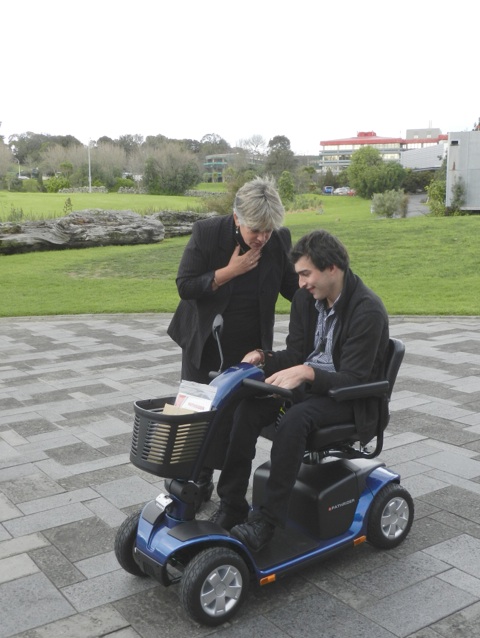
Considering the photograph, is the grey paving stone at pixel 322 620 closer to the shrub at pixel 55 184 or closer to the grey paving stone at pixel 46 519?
the grey paving stone at pixel 46 519

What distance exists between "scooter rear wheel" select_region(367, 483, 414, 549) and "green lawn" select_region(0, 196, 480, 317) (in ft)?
23.6

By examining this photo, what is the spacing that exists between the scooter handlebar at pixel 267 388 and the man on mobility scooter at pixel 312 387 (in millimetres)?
54

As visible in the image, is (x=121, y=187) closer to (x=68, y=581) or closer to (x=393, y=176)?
(x=393, y=176)

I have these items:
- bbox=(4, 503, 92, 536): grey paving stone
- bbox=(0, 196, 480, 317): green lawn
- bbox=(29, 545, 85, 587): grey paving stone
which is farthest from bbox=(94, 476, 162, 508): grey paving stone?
bbox=(0, 196, 480, 317): green lawn

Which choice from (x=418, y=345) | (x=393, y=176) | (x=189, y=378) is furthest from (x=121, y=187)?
(x=189, y=378)

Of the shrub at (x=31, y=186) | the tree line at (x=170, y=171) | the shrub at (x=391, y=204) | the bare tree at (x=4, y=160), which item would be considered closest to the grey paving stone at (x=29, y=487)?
the shrub at (x=391, y=204)

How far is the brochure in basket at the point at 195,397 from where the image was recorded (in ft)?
9.28

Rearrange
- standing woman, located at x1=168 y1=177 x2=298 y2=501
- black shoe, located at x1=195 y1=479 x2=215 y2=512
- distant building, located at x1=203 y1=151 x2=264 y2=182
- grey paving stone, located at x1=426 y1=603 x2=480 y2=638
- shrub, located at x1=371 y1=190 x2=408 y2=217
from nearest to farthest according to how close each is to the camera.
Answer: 1. grey paving stone, located at x1=426 y1=603 x2=480 y2=638
2. standing woman, located at x1=168 y1=177 x2=298 y2=501
3. black shoe, located at x1=195 y1=479 x2=215 y2=512
4. shrub, located at x1=371 y1=190 x2=408 y2=217
5. distant building, located at x1=203 y1=151 x2=264 y2=182

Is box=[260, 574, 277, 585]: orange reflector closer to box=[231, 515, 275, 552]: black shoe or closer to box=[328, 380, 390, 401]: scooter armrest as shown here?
box=[231, 515, 275, 552]: black shoe

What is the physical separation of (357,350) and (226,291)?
79 cm

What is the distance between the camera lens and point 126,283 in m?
14.4

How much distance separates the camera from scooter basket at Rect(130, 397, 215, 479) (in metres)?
2.69

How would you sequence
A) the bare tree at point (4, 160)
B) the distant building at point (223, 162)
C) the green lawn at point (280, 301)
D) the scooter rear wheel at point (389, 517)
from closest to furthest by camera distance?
the scooter rear wheel at point (389, 517), the green lawn at point (280, 301), the bare tree at point (4, 160), the distant building at point (223, 162)

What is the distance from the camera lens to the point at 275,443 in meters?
2.94
